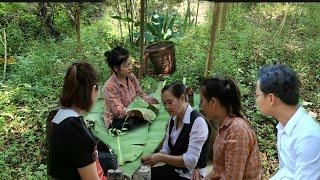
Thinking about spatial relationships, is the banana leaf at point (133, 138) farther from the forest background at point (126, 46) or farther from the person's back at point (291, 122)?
the person's back at point (291, 122)

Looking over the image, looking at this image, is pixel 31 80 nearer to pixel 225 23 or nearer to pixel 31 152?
pixel 31 152

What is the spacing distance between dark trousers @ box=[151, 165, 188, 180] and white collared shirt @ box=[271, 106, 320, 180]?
1168mm

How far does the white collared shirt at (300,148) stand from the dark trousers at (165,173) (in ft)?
3.83

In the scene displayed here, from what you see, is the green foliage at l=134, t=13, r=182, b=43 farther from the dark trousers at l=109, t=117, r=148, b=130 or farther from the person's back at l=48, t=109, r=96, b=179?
the person's back at l=48, t=109, r=96, b=179

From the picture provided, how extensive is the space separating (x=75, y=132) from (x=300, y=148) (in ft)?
3.82

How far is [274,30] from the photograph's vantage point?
879cm

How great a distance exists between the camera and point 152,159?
3.14 metres

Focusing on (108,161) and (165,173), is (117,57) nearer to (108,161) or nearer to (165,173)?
(108,161)

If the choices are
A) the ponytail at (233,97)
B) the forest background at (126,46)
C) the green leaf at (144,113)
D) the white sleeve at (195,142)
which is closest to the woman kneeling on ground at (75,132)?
the ponytail at (233,97)

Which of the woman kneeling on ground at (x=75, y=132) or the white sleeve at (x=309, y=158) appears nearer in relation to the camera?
the white sleeve at (x=309, y=158)

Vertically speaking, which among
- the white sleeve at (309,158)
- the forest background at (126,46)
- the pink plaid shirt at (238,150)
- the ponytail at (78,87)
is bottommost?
the forest background at (126,46)

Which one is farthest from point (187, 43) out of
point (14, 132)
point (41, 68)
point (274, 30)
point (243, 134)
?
point (243, 134)

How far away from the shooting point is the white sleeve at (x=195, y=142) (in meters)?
2.93

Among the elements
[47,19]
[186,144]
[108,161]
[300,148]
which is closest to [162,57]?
[47,19]
